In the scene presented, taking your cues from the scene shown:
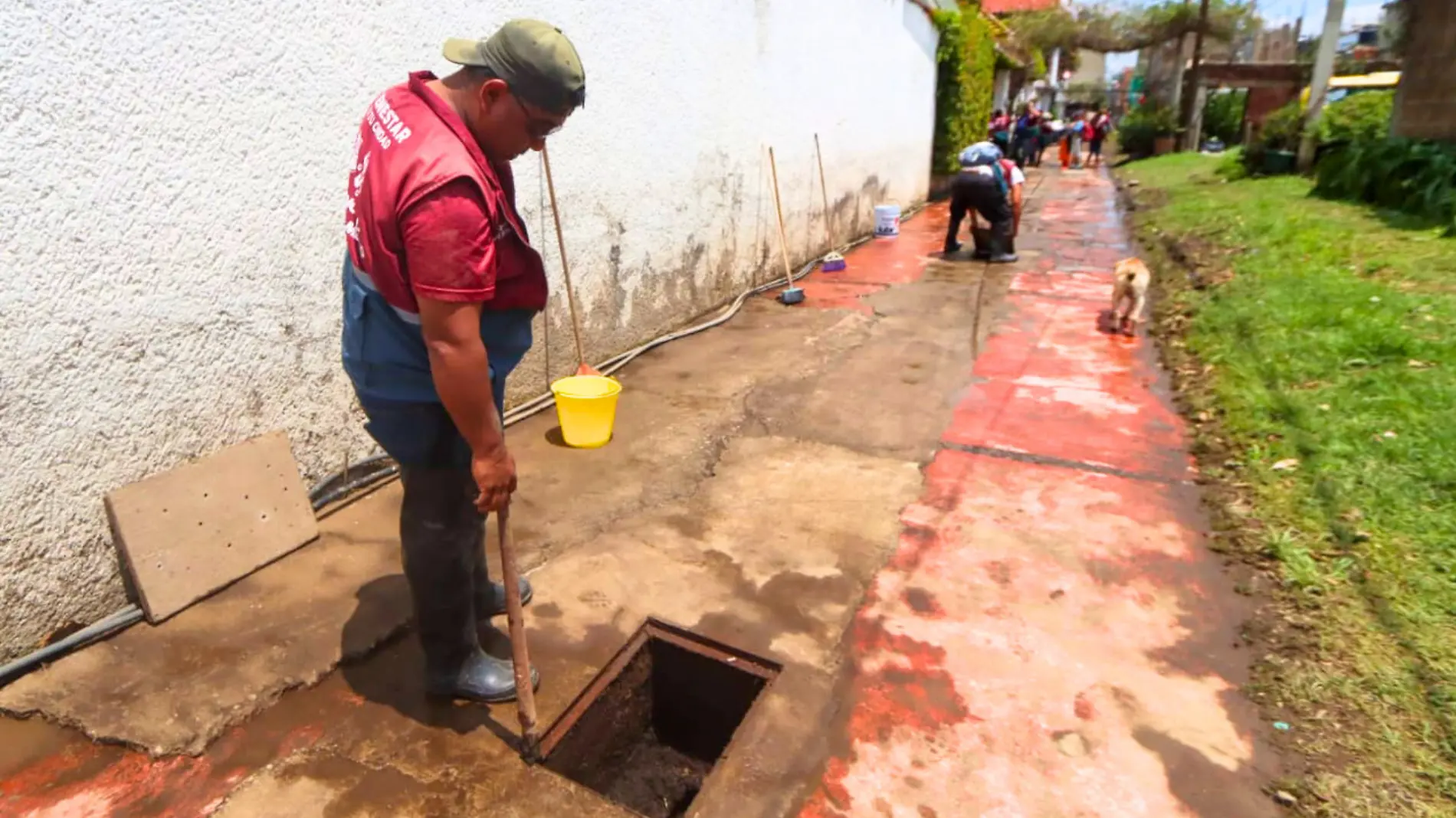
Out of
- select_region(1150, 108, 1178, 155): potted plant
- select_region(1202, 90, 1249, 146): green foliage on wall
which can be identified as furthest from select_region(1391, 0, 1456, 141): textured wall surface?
select_region(1202, 90, 1249, 146): green foliage on wall

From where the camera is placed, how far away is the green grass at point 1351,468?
7.38ft

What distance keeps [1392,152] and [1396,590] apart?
958 centimetres

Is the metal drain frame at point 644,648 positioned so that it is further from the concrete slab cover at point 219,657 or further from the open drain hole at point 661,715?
the concrete slab cover at point 219,657

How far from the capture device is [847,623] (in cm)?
276

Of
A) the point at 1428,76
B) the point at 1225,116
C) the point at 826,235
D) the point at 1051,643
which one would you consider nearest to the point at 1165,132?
the point at 1225,116

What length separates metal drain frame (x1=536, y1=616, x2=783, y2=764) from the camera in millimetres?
2277

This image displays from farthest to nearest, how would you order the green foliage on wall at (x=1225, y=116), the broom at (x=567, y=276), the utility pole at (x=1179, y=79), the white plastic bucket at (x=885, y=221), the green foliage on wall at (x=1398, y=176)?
the green foliage on wall at (x=1225, y=116), the utility pole at (x=1179, y=79), the white plastic bucket at (x=885, y=221), the green foliage on wall at (x=1398, y=176), the broom at (x=567, y=276)

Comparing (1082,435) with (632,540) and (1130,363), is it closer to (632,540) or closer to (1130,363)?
(1130,363)

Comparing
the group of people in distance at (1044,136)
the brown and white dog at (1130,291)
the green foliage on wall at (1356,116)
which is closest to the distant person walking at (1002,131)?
the group of people in distance at (1044,136)

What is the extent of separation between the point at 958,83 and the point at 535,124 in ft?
46.5

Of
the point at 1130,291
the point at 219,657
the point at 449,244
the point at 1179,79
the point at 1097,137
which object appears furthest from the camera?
the point at 1179,79

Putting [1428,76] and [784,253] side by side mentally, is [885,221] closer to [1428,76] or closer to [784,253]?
[784,253]

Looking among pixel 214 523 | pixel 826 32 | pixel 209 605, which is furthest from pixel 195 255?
pixel 826 32

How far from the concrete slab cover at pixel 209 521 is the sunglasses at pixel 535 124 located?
191 centimetres
